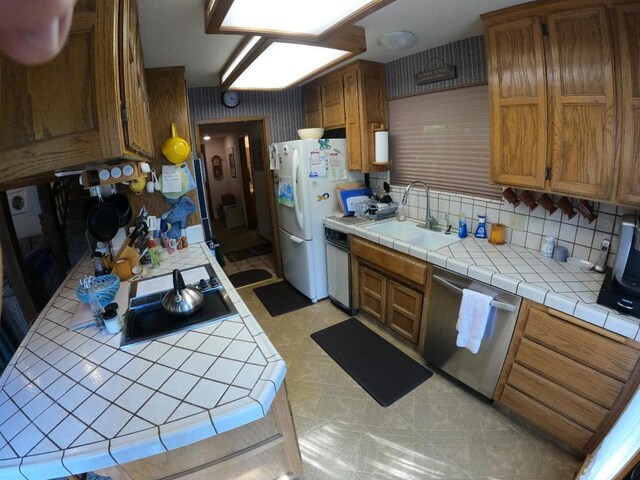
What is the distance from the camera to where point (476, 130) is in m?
2.38

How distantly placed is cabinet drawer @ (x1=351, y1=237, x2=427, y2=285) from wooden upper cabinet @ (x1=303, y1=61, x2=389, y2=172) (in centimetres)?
80

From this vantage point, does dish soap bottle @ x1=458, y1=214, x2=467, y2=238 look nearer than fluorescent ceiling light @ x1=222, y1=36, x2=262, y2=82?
No

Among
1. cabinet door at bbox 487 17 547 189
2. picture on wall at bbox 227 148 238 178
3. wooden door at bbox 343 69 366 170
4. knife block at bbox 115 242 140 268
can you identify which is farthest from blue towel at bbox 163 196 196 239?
picture on wall at bbox 227 148 238 178

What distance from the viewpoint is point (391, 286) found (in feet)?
8.50

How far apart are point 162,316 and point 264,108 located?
9.27 feet

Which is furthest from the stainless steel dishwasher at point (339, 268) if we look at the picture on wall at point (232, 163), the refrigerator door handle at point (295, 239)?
the picture on wall at point (232, 163)

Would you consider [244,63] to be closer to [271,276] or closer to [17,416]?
[17,416]

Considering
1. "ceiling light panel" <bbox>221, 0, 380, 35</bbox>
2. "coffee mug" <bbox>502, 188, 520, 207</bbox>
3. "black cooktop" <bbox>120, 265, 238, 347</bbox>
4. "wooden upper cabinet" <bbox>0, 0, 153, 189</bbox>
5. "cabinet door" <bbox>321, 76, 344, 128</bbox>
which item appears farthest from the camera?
"cabinet door" <bbox>321, 76, 344, 128</bbox>

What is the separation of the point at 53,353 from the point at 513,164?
2.51 m

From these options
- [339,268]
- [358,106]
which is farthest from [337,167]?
[339,268]

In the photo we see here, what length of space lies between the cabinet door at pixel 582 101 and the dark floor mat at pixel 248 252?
4.03m

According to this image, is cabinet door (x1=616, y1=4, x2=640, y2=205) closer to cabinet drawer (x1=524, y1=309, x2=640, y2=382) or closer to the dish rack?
cabinet drawer (x1=524, y1=309, x2=640, y2=382)

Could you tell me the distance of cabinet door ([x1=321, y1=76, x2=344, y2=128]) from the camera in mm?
3117

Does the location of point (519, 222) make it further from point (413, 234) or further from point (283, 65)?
point (283, 65)
